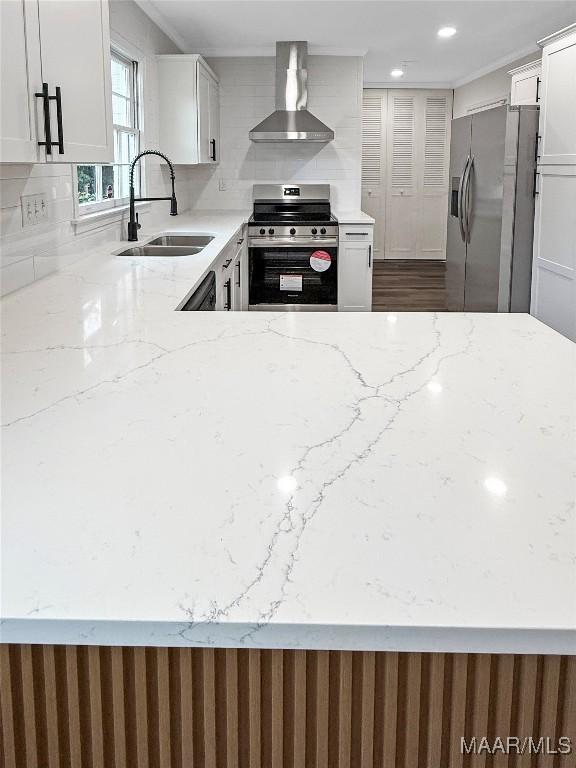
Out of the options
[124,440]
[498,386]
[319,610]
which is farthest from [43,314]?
[319,610]

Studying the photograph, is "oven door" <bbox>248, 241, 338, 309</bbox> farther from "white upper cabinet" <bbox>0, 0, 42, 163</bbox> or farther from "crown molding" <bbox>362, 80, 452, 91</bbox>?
"crown molding" <bbox>362, 80, 452, 91</bbox>

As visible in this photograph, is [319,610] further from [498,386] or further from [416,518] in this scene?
[498,386]

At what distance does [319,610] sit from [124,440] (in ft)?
1.74

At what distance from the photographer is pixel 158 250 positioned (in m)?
4.05

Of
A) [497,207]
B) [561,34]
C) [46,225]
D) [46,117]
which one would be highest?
[561,34]

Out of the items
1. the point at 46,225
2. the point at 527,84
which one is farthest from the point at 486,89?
the point at 46,225

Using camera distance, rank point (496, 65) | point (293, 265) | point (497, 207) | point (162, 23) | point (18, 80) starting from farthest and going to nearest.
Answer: point (496, 65) → point (293, 265) → point (162, 23) → point (497, 207) → point (18, 80)

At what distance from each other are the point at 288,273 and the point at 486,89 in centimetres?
390

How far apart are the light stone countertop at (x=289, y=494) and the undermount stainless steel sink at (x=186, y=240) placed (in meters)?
2.65

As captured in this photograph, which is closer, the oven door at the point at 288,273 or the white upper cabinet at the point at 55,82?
the white upper cabinet at the point at 55,82

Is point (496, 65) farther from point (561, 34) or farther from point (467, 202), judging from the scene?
point (561, 34)

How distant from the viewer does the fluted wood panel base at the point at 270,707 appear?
892 mm

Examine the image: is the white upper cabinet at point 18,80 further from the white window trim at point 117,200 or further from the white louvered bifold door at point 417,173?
the white louvered bifold door at point 417,173

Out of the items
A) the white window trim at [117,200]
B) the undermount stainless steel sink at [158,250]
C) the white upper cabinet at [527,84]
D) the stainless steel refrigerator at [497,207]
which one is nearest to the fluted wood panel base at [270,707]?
the white window trim at [117,200]
